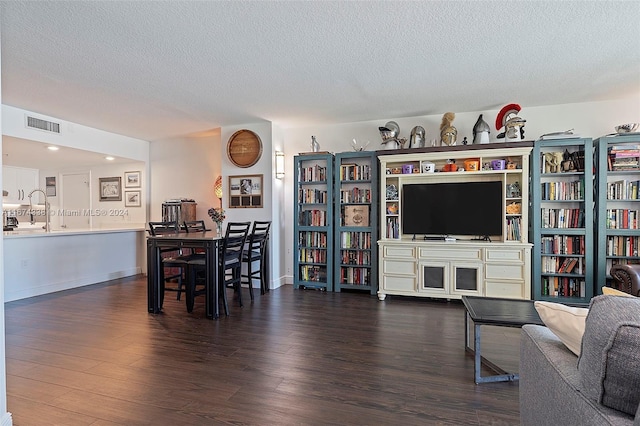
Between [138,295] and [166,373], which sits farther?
[138,295]

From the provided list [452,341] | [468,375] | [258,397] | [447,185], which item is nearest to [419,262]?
[447,185]

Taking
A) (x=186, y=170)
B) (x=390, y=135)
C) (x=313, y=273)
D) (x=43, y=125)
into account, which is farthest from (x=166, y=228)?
(x=390, y=135)

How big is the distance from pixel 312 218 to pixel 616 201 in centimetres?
372

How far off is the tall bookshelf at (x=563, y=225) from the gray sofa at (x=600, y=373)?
10.9ft

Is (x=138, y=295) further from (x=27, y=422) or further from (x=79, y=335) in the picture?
(x=27, y=422)

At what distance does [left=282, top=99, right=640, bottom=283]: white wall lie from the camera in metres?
3.95

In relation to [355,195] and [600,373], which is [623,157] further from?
[600,373]

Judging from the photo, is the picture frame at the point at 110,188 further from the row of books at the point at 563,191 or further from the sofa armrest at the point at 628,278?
the sofa armrest at the point at 628,278

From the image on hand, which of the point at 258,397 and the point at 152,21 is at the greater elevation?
the point at 152,21

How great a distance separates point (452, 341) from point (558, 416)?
188cm

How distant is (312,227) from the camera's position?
15.5 ft

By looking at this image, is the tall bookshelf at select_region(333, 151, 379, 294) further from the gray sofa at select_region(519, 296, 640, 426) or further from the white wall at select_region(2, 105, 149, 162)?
the white wall at select_region(2, 105, 149, 162)

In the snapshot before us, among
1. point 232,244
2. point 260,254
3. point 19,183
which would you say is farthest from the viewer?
point 19,183

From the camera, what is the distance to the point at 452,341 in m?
2.76
